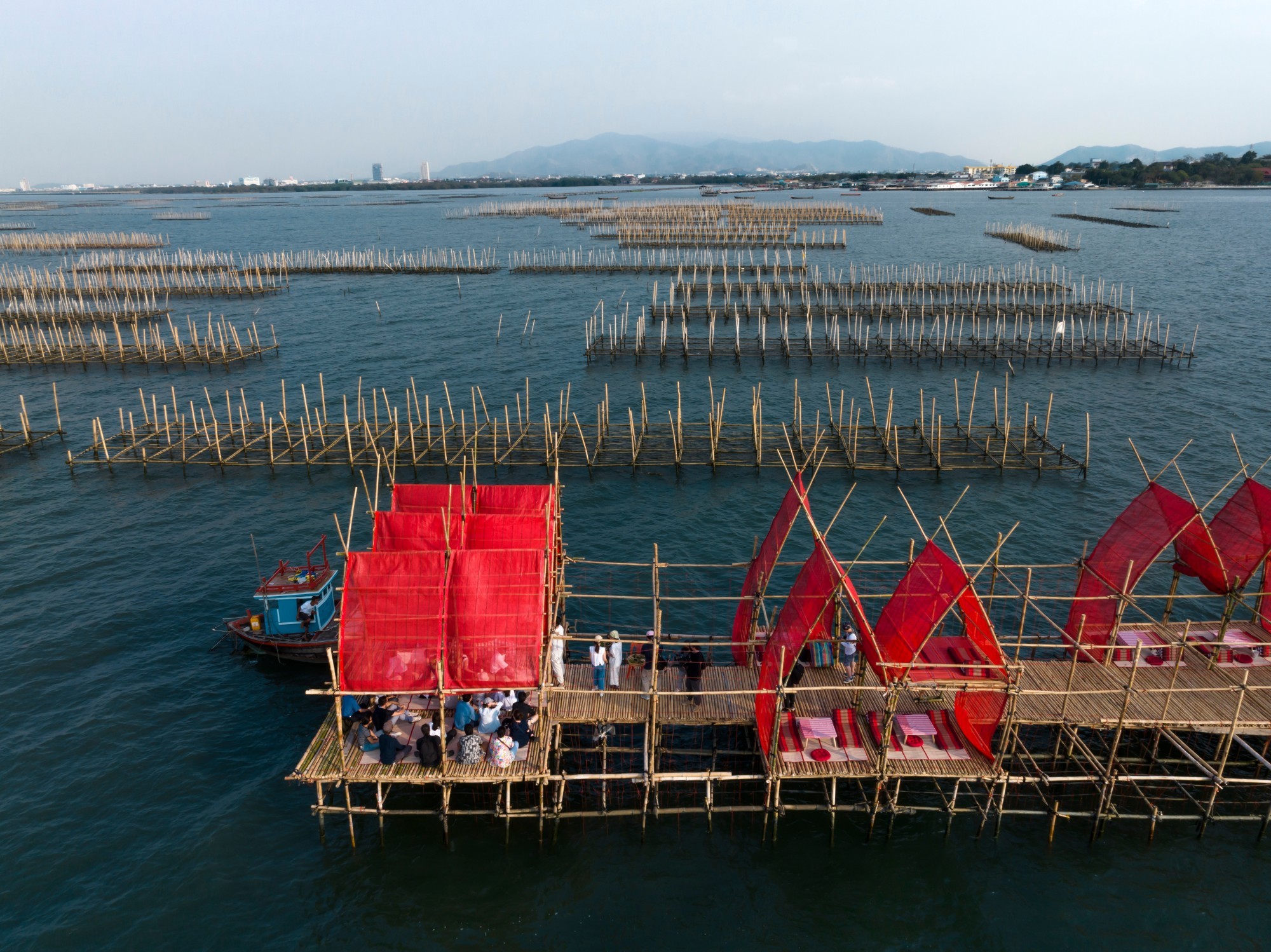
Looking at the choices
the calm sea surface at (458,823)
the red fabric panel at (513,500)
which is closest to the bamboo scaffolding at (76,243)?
the calm sea surface at (458,823)

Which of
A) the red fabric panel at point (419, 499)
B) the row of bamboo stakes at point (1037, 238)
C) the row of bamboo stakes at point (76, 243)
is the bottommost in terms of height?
the red fabric panel at point (419, 499)

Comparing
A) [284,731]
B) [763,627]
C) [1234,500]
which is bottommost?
[284,731]

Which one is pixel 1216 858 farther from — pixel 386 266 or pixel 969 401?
pixel 386 266

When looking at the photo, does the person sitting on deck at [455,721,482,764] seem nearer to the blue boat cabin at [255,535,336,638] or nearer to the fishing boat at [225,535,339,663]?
the fishing boat at [225,535,339,663]

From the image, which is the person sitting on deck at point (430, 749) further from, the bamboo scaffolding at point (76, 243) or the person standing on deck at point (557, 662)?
the bamboo scaffolding at point (76, 243)

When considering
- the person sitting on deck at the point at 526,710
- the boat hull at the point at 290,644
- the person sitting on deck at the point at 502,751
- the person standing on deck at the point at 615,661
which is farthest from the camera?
the boat hull at the point at 290,644

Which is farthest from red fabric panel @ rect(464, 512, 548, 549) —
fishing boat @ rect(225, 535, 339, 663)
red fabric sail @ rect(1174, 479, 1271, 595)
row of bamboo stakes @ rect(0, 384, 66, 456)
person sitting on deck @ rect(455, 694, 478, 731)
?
row of bamboo stakes @ rect(0, 384, 66, 456)

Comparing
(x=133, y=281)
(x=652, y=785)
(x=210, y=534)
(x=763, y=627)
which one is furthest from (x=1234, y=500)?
(x=133, y=281)
